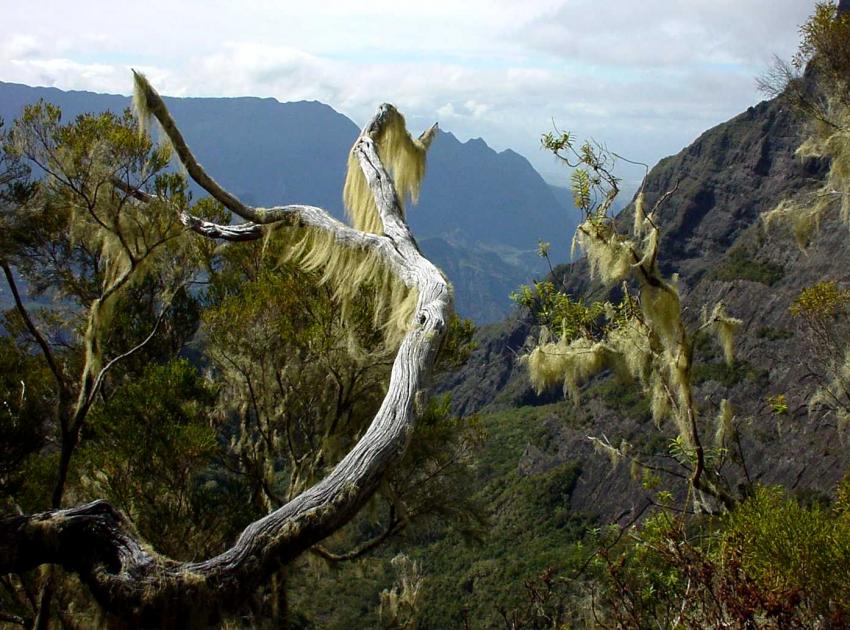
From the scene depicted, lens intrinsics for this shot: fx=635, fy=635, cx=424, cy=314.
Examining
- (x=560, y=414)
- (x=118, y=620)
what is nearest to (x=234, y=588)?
(x=118, y=620)

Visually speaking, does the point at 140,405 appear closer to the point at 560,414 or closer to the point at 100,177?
the point at 100,177

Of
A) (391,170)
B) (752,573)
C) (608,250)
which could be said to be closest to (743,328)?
(608,250)

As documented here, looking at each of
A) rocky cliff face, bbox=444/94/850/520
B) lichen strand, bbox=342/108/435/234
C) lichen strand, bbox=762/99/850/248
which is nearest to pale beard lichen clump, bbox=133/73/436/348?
lichen strand, bbox=342/108/435/234

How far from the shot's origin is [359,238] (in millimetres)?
3500

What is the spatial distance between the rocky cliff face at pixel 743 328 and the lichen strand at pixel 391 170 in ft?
5.44

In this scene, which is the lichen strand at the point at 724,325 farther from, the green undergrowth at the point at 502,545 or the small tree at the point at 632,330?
the green undergrowth at the point at 502,545

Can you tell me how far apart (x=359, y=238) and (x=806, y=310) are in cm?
432

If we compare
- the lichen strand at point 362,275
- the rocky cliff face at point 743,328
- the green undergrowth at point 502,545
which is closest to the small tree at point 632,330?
the rocky cliff face at point 743,328

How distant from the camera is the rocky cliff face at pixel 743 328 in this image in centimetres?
3309

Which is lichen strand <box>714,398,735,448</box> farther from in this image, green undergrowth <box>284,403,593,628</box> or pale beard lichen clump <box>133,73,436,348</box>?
green undergrowth <box>284,403,593,628</box>

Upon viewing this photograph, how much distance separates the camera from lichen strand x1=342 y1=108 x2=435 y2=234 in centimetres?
432

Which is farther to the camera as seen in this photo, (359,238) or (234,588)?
(359,238)

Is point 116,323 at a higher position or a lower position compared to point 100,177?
lower

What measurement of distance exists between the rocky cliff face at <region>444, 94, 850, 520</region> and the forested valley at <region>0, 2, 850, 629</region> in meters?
0.77
